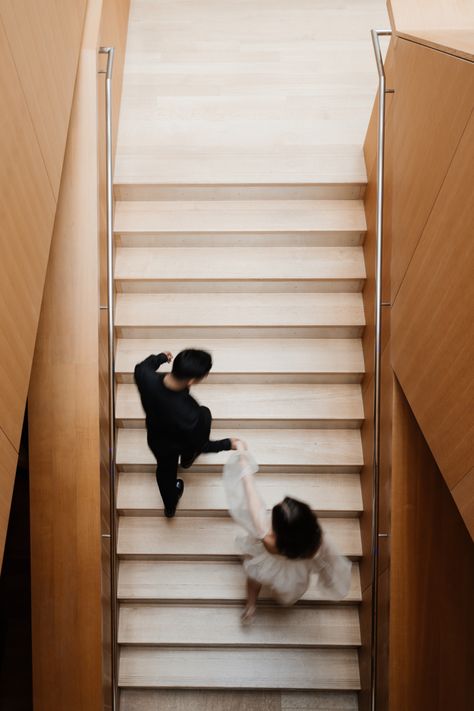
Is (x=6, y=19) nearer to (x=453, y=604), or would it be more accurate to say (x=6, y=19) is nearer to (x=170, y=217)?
(x=170, y=217)

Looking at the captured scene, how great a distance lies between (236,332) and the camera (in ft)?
15.7

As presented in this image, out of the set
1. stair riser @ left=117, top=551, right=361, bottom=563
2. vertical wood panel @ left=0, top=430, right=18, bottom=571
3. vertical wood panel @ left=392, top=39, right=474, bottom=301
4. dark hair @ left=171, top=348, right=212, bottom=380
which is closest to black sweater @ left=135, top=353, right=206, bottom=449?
dark hair @ left=171, top=348, right=212, bottom=380

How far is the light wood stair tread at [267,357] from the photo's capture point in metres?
4.68

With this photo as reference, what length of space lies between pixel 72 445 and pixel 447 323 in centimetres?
243

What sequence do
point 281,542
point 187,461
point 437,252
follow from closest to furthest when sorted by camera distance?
point 437,252 → point 281,542 → point 187,461

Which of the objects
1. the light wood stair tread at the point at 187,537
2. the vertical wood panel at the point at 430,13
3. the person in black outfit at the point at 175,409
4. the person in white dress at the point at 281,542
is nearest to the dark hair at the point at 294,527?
the person in white dress at the point at 281,542

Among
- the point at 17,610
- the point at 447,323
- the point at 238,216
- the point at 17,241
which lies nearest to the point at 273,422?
the point at 238,216

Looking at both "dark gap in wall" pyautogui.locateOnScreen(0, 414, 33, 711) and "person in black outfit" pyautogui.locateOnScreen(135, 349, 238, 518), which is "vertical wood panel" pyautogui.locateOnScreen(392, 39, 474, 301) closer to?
"person in black outfit" pyautogui.locateOnScreen(135, 349, 238, 518)

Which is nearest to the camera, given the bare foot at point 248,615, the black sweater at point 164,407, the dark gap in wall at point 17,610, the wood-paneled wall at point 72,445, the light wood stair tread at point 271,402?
the black sweater at point 164,407

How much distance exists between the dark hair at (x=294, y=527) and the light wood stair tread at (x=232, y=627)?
1.27m

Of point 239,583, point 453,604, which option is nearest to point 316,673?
point 239,583

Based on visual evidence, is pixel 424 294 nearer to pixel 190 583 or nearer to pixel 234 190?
pixel 234 190

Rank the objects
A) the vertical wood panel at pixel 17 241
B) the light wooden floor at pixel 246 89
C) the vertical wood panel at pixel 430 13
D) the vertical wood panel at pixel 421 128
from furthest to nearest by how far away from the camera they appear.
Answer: the light wooden floor at pixel 246 89 → the vertical wood panel at pixel 430 13 → the vertical wood panel at pixel 421 128 → the vertical wood panel at pixel 17 241

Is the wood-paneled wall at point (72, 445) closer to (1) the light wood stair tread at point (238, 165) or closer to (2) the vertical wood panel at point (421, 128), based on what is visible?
(1) the light wood stair tread at point (238, 165)
